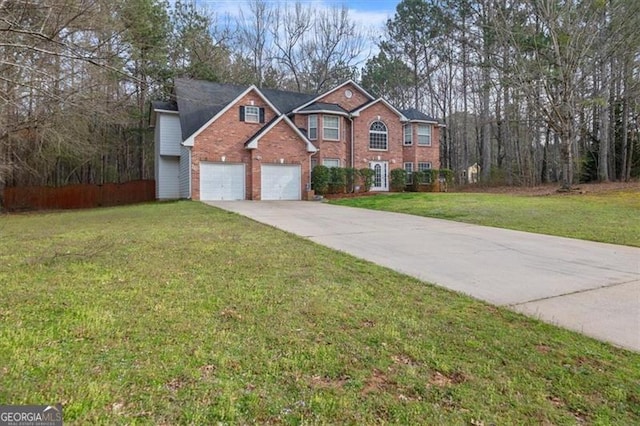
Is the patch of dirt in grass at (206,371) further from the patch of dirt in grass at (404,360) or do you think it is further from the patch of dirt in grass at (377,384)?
the patch of dirt in grass at (404,360)

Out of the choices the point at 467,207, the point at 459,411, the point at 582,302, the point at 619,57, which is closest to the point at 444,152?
the point at 619,57

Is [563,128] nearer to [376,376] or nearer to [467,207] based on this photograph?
[467,207]

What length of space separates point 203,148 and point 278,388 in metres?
18.4

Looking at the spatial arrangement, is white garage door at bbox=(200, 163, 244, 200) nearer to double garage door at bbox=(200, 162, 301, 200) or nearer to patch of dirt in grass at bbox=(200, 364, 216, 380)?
double garage door at bbox=(200, 162, 301, 200)

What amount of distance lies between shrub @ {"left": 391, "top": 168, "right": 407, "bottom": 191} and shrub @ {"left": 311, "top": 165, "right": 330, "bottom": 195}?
5659 mm

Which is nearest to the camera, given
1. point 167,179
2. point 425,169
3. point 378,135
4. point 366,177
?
point 167,179

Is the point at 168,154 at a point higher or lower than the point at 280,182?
higher

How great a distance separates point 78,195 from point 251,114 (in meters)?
13.0

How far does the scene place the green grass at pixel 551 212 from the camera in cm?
954

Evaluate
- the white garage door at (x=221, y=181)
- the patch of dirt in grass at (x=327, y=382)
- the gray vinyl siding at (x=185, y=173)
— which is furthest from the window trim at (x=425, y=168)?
the patch of dirt in grass at (x=327, y=382)

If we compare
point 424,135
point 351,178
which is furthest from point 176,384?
point 424,135

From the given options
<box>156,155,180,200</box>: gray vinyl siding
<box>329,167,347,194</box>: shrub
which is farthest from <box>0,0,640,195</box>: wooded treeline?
<box>329,167,347,194</box>: shrub

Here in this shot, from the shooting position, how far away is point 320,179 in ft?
72.0

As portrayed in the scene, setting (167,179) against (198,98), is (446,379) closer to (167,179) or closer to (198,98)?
(198,98)
